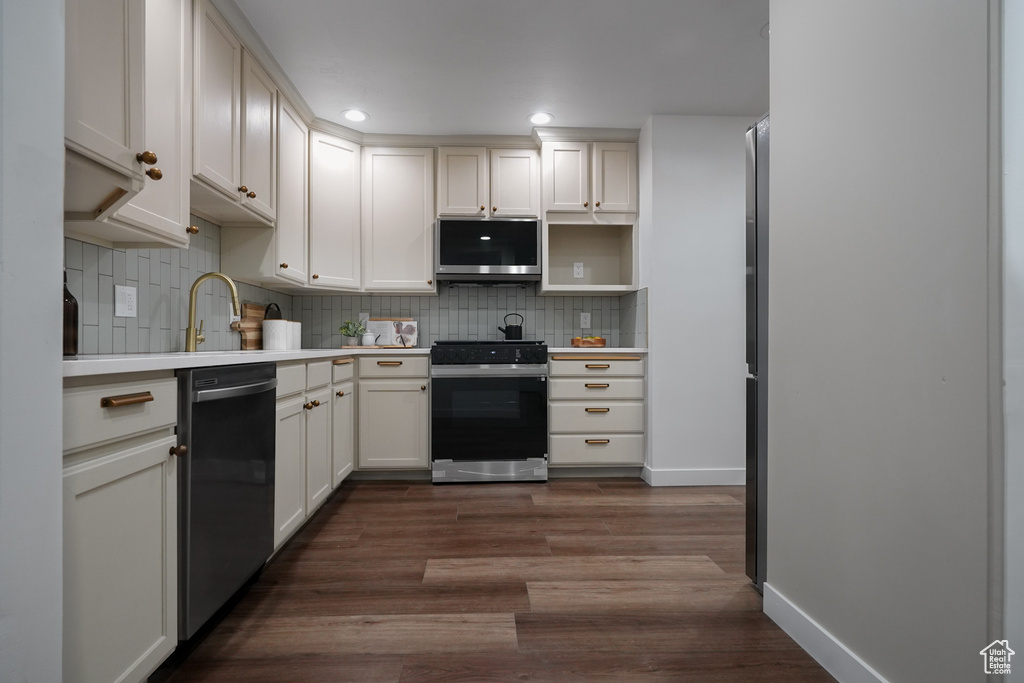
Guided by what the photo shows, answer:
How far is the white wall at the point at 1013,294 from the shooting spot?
837 millimetres

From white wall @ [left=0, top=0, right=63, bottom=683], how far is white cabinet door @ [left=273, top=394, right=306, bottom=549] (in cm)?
103

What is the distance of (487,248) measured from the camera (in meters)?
3.40

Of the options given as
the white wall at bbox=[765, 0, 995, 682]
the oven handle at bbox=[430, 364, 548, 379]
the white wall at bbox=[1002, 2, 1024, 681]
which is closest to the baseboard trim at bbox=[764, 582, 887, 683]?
the white wall at bbox=[765, 0, 995, 682]

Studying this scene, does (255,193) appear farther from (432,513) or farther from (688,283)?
(688,283)

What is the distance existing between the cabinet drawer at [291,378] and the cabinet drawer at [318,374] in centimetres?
7

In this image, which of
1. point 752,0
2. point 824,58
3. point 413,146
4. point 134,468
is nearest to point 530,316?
point 413,146

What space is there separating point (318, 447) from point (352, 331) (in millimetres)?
1276

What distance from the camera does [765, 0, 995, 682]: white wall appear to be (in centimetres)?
91

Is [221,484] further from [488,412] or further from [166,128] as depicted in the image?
[488,412]

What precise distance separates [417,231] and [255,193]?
124 cm

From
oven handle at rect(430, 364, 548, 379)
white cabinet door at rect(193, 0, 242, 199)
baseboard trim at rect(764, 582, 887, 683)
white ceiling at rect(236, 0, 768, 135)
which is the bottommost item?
baseboard trim at rect(764, 582, 887, 683)

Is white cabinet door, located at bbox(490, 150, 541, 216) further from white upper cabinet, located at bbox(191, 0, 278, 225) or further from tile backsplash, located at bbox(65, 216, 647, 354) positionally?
white upper cabinet, located at bbox(191, 0, 278, 225)

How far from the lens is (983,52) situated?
2.88ft

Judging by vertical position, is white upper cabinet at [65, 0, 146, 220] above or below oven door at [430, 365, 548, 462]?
above
